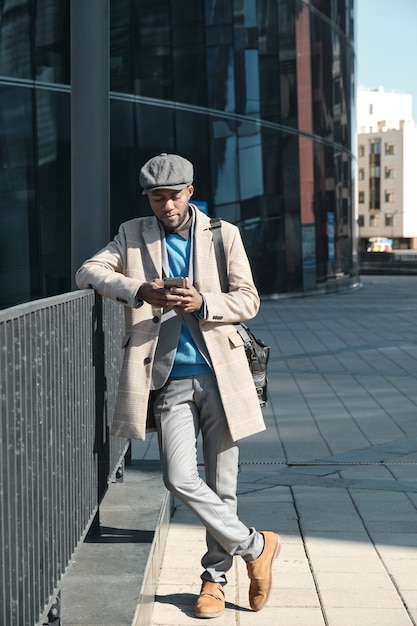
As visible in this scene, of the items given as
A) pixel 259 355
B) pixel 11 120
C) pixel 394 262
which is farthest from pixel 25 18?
pixel 394 262

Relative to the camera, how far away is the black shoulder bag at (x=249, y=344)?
14.4 ft

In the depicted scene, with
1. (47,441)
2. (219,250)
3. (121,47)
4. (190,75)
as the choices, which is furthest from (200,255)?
(190,75)

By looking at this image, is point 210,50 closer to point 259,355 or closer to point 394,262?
point 259,355

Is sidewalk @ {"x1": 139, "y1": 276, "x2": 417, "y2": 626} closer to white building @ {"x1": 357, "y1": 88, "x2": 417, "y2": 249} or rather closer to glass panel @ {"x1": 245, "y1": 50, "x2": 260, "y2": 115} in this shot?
glass panel @ {"x1": 245, "y1": 50, "x2": 260, "y2": 115}

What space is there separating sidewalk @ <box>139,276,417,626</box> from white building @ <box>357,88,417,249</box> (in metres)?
130

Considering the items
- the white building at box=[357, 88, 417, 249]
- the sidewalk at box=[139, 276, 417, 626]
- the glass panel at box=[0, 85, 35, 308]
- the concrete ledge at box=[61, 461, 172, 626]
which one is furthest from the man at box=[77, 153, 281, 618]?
the white building at box=[357, 88, 417, 249]

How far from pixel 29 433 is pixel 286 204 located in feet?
86.3

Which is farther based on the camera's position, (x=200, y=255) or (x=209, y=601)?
(x=209, y=601)

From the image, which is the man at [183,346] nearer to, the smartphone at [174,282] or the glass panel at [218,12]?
the smartphone at [174,282]

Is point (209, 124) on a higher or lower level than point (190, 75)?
lower

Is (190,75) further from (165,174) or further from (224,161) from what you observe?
(165,174)

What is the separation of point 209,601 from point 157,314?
1.18 meters

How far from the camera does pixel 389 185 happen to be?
143625 millimetres

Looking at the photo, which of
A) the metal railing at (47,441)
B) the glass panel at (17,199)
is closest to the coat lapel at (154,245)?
the metal railing at (47,441)
